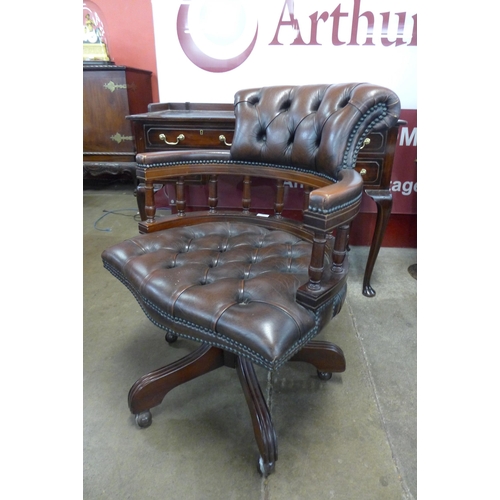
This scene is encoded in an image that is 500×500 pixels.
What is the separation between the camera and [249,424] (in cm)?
109

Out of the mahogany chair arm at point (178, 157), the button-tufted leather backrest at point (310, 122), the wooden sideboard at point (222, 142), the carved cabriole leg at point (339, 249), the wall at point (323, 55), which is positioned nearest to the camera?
the carved cabriole leg at point (339, 249)

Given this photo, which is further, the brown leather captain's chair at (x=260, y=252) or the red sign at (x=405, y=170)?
the red sign at (x=405, y=170)

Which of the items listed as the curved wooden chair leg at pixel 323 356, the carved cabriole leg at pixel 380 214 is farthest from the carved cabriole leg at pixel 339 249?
the carved cabriole leg at pixel 380 214

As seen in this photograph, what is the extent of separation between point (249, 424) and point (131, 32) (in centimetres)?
268

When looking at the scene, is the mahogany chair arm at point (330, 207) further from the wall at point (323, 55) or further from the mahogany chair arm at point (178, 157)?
the wall at point (323, 55)

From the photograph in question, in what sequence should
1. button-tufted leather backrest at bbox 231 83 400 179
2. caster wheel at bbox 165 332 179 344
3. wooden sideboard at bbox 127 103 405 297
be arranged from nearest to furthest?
button-tufted leather backrest at bbox 231 83 400 179 < caster wheel at bbox 165 332 179 344 < wooden sideboard at bbox 127 103 405 297

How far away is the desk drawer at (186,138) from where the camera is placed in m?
1.70

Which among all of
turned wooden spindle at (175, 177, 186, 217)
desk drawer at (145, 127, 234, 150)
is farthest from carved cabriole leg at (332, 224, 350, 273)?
desk drawer at (145, 127, 234, 150)

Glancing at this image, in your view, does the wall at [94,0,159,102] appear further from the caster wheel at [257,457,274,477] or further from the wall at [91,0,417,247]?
the caster wheel at [257,457,274,477]

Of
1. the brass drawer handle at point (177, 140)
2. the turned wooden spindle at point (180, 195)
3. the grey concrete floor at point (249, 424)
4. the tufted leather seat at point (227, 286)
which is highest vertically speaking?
the brass drawer handle at point (177, 140)

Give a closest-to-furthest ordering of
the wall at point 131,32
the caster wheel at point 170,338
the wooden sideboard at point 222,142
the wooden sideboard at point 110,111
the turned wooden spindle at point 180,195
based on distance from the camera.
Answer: the turned wooden spindle at point 180,195 < the caster wheel at point 170,338 < the wooden sideboard at point 222,142 < the wooden sideboard at point 110,111 < the wall at point 131,32

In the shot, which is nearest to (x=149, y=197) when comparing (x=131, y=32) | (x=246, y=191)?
(x=246, y=191)

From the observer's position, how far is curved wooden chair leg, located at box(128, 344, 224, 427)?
1.04 meters

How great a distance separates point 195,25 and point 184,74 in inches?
10.5
